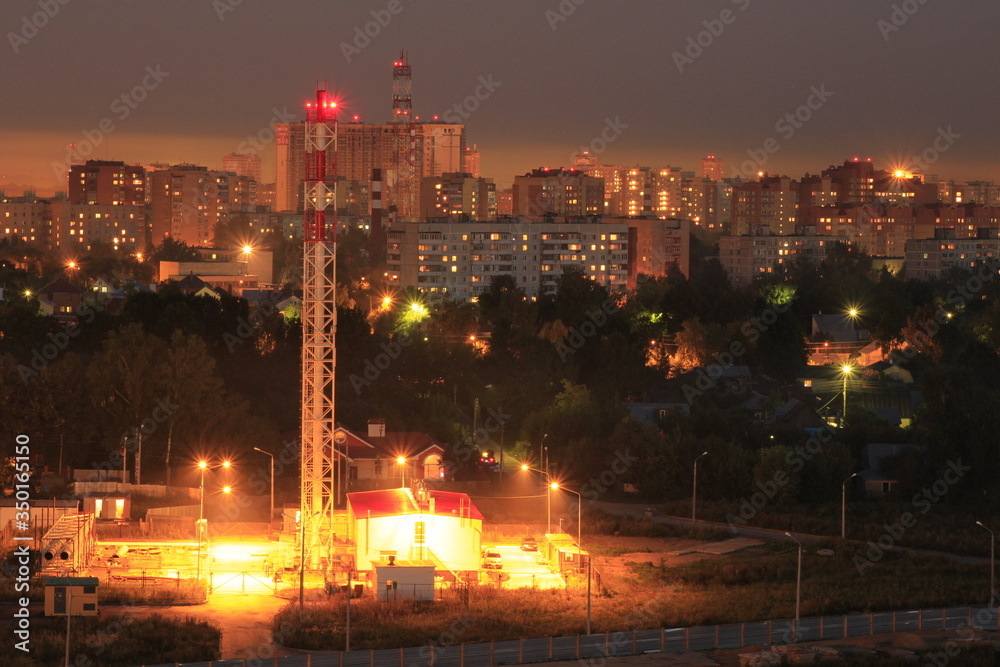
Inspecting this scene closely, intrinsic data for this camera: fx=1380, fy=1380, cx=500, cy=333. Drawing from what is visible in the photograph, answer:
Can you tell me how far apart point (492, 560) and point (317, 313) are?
3194 millimetres

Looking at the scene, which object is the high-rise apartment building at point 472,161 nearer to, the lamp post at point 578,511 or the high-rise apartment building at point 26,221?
the high-rise apartment building at point 26,221

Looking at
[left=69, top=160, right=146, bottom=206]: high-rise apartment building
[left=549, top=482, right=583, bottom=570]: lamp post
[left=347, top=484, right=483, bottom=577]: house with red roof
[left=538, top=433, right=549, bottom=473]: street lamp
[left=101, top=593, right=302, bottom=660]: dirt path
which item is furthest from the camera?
[left=69, top=160, right=146, bottom=206]: high-rise apartment building

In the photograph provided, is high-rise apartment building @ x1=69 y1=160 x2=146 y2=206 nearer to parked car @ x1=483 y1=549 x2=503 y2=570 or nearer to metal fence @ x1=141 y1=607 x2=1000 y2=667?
parked car @ x1=483 y1=549 x2=503 y2=570

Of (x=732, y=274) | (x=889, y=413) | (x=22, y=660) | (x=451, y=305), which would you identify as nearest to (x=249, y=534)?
(x=22, y=660)

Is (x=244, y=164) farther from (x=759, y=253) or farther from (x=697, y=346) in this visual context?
(x=697, y=346)

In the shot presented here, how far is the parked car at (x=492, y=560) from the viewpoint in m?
14.4

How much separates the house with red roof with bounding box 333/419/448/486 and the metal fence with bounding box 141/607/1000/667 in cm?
795

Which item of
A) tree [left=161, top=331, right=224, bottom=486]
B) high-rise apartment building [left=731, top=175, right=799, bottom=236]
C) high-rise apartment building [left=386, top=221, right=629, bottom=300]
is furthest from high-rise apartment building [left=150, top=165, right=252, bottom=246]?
tree [left=161, top=331, right=224, bottom=486]

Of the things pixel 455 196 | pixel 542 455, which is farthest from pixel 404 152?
pixel 542 455

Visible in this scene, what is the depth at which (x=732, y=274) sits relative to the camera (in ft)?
180

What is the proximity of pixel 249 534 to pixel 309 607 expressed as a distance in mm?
3744

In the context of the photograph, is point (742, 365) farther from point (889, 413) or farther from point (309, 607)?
point (309, 607)

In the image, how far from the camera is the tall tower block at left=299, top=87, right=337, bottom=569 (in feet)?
45.8

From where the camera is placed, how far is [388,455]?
1977 cm
